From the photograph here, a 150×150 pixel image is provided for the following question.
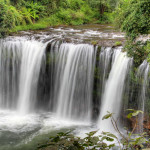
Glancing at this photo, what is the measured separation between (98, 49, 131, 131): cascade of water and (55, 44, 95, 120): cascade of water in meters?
0.92

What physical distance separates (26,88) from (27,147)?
13.2ft

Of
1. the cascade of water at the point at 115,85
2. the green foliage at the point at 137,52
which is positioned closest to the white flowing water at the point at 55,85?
the cascade of water at the point at 115,85

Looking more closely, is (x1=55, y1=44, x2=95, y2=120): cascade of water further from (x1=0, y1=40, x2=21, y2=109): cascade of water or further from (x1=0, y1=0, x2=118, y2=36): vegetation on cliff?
(x1=0, y1=0, x2=118, y2=36): vegetation on cliff

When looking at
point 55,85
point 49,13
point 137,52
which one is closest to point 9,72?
point 55,85

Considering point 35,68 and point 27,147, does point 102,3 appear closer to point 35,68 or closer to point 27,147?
point 35,68

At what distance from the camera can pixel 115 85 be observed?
913 centimetres

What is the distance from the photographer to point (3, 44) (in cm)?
1124

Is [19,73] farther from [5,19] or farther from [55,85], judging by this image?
[5,19]

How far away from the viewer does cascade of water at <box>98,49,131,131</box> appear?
29.2 ft

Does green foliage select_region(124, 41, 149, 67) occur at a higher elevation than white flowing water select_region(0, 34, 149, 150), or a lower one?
higher

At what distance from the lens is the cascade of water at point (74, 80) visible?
997 cm

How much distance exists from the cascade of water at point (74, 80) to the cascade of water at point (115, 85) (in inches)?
36.3

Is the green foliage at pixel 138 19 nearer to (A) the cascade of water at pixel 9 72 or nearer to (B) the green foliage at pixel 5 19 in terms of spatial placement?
(A) the cascade of water at pixel 9 72

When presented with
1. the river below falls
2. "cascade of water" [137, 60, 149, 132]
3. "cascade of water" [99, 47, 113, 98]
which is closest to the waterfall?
the river below falls
